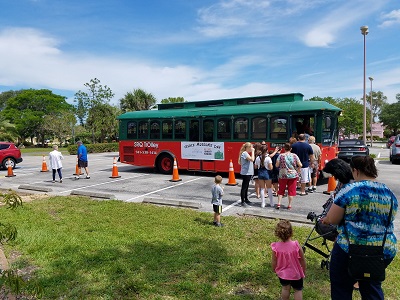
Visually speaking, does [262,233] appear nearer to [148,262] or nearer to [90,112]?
[148,262]

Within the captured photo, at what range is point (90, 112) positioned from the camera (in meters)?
38.3

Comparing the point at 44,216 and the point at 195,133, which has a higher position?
the point at 195,133

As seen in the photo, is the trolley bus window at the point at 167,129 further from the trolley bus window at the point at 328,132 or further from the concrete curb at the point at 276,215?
the concrete curb at the point at 276,215

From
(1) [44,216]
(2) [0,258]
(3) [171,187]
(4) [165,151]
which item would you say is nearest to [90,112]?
(4) [165,151]

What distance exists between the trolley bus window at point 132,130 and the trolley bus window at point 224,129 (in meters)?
4.73

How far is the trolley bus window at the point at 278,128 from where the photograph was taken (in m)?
11.7

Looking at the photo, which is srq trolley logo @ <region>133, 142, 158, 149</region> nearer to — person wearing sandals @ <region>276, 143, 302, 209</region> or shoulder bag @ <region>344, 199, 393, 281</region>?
person wearing sandals @ <region>276, 143, 302, 209</region>

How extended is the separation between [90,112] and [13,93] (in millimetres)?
71971

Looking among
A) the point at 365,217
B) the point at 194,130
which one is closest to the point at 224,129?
the point at 194,130

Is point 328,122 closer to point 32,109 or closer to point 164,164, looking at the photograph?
point 164,164

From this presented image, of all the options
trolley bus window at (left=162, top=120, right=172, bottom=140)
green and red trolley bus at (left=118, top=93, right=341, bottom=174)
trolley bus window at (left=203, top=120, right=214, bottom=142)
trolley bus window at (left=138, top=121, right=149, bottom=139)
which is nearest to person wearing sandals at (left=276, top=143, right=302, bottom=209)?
green and red trolley bus at (left=118, top=93, right=341, bottom=174)

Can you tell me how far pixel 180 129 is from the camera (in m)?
14.2

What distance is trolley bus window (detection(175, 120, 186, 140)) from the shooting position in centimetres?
1416

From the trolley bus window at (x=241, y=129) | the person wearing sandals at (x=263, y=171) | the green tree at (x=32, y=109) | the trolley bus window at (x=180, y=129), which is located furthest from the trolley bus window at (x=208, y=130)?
the green tree at (x=32, y=109)
